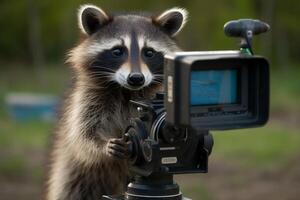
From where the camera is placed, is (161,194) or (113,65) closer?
(161,194)

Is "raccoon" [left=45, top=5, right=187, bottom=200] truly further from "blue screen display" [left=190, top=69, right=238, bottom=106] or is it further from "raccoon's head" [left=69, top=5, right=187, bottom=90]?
"blue screen display" [left=190, top=69, right=238, bottom=106]

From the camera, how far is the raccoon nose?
405 centimetres

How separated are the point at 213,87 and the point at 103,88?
1.70 m

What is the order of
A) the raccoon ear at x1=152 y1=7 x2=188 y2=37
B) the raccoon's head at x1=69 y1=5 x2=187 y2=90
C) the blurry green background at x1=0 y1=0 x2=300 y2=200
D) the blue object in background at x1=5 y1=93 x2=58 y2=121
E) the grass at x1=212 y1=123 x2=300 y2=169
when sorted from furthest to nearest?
the blue object in background at x1=5 y1=93 x2=58 y2=121, the grass at x1=212 y1=123 x2=300 y2=169, the blurry green background at x1=0 y1=0 x2=300 y2=200, the raccoon ear at x1=152 y1=7 x2=188 y2=37, the raccoon's head at x1=69 y1=5 x2=187 y2=90

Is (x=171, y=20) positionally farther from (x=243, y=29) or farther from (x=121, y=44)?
(x=243, y=29)

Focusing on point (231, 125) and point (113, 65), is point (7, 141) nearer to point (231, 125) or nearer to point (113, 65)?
point (113, 65)

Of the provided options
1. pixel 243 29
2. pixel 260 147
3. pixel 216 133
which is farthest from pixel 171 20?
pixel 216 133

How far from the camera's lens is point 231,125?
9.55 feet

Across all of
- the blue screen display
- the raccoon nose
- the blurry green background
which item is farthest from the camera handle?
the blurry green background

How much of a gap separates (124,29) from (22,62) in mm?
25175

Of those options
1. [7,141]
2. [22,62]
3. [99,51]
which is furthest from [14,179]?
[22,62]

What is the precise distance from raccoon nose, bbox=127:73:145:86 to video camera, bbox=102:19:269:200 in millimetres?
817

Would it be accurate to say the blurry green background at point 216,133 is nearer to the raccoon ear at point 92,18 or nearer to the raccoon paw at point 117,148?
the raccoon ear at point 92,18

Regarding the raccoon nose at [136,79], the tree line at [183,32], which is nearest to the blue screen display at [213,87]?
the raccoon nose at [136,79]
